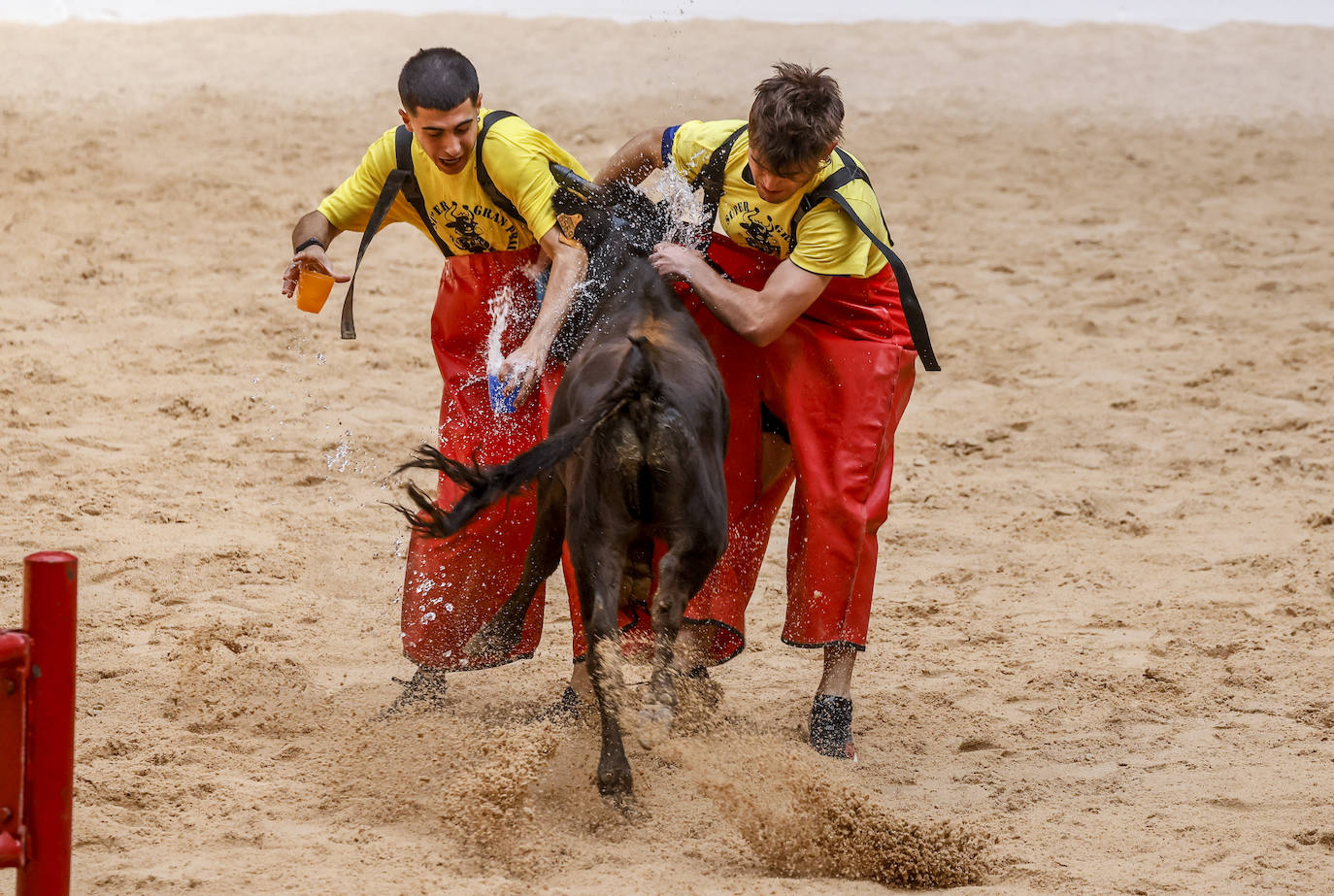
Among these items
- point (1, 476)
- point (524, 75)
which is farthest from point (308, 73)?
point (1, 476)

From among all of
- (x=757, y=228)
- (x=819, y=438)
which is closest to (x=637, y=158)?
(x=757, y=228)

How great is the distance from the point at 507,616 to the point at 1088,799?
5.21ft

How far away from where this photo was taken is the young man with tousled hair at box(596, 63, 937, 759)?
3.67 m

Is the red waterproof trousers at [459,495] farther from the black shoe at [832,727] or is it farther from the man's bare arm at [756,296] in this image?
the black shoe at [832,727]

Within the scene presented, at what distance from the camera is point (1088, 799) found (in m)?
3.57

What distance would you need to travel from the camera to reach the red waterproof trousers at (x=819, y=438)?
388cm

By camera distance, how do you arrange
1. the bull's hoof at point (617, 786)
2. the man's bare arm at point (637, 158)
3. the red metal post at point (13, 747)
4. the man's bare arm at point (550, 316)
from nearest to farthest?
the red metal post at point (13, 747) → the bull's hoof at point (617, 786) → the man's bare arm at point (550, 316) → the man's bare arm at point (637, 158)

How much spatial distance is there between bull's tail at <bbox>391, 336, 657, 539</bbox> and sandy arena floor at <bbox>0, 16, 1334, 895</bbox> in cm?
58

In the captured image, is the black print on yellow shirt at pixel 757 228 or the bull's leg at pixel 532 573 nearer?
the bull's leg at pixel 532 573

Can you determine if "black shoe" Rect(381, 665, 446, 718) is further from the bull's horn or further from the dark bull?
the bull's horn

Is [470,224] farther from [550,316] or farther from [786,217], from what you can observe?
[786,217]

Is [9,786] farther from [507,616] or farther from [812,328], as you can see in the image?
[812,328]

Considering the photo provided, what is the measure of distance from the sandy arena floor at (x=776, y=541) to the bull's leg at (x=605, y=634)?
0.37 feet

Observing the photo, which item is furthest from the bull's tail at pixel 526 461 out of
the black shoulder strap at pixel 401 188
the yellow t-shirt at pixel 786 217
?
the black shoulder strap at pixel 401 188
